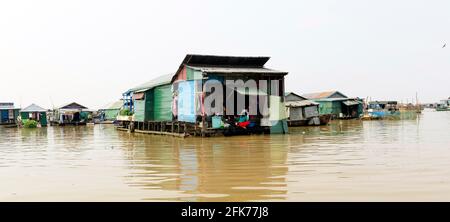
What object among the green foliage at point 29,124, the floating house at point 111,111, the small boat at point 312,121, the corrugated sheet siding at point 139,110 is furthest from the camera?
the floating house at point 111,111

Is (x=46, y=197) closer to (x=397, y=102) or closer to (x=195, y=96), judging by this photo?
(x=195, y=96)

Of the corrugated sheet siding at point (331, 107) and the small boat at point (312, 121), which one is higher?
the corrugated sheet siding at point (331, 107)

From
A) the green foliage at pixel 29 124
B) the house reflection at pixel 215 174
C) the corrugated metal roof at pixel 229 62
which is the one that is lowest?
the house reflection at pixel 215 174

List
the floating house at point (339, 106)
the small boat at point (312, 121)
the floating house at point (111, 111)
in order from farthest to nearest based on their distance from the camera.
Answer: the floating house at point (111, 111) < the floating house at point (339, 106) < the small boat at point (312, 121)

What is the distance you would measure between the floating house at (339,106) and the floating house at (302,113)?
11998 millimetres

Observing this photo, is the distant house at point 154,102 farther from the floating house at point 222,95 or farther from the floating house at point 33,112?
the floating house at point 33,112

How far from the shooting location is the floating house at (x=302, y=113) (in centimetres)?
3734

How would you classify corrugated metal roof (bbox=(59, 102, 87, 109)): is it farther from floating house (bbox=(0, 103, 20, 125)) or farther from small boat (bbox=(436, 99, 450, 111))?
small boat (bbox=(436, 99, 450, 111))

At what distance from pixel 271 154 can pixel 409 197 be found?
657 centimetres

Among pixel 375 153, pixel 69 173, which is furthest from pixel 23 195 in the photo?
pixel 375 153

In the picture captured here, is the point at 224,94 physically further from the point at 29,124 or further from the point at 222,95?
the point at 29,124

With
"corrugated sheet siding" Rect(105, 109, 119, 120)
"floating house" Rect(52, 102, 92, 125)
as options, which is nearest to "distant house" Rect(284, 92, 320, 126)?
"floating house" Rect(52, 102, 92, 125)

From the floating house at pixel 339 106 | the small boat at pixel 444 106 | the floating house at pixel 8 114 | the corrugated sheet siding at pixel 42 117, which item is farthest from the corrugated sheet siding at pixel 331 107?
the small boat at pixel 444 106

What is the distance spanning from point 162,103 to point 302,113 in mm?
15649
